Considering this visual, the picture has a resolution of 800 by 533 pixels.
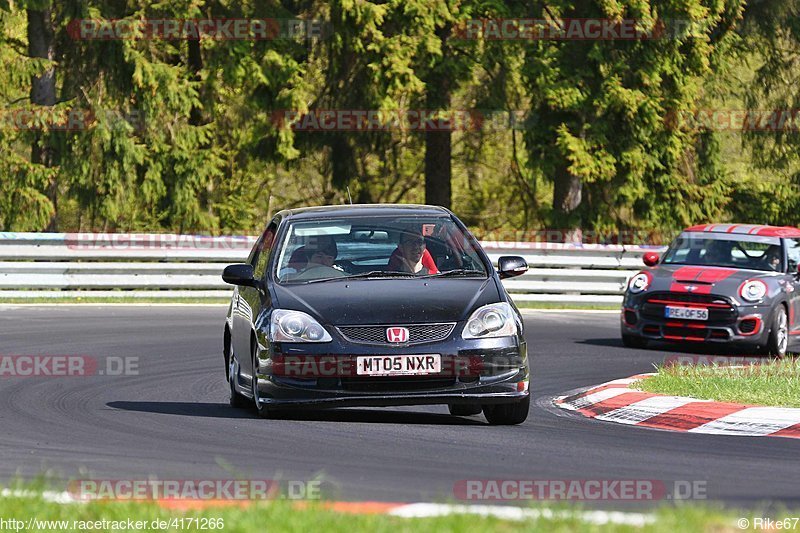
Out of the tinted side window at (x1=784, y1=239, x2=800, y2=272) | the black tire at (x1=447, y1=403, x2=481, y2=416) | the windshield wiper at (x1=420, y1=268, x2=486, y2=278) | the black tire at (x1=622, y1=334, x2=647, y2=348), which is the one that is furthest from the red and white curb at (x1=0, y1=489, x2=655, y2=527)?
the tinted side window at (x1=784, y1=239, x2=800, y2=272)

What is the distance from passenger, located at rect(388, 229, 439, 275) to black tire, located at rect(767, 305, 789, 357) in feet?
24.2

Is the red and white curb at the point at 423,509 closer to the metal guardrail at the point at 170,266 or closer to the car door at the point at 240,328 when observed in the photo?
the car door at the point at 240,328

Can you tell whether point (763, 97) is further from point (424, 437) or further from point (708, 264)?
point (424, 437)

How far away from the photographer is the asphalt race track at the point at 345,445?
25.5 feet

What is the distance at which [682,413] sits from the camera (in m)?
10.9

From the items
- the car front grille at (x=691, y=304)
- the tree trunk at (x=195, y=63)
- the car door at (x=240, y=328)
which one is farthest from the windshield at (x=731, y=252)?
the tree trunk at (x=195, y=63)

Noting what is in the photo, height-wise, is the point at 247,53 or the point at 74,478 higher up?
the point at 247,53

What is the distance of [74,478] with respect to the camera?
7.56m

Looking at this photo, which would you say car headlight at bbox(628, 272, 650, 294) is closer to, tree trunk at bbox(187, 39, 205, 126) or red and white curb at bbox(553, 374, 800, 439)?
red and white curb at bbox(553, 374, 800, 439)

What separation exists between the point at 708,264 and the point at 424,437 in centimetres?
948

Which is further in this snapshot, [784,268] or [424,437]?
[784,268]

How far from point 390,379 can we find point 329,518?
154 inches

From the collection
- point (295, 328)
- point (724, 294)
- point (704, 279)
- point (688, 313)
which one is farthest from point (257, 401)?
point (704, 279)

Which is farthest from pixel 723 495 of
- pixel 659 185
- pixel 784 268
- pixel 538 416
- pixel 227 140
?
pixel 227 140
